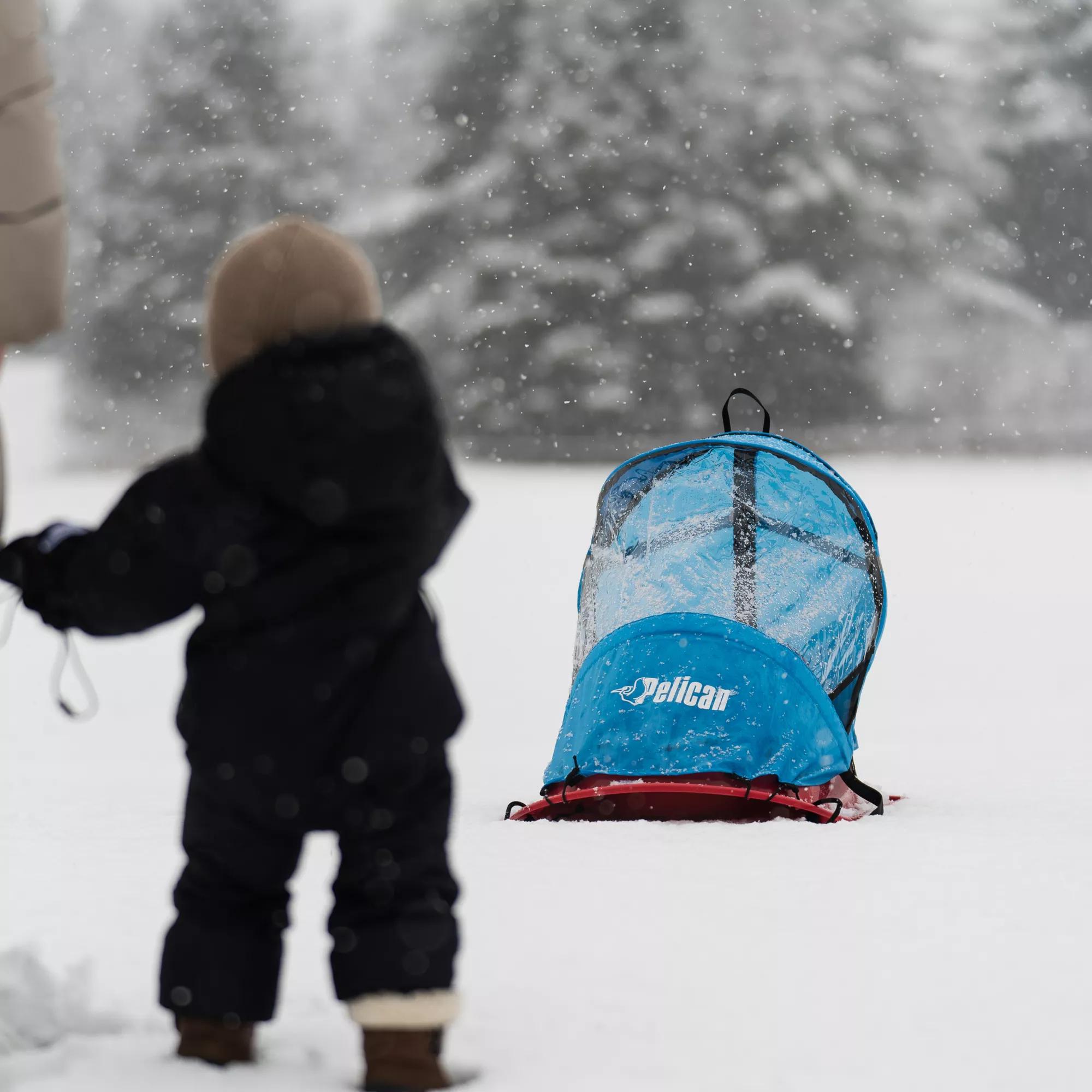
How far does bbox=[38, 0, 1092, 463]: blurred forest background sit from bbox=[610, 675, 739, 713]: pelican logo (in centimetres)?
1385

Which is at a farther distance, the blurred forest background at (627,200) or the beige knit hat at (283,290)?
the blurred forest background at (627,200)

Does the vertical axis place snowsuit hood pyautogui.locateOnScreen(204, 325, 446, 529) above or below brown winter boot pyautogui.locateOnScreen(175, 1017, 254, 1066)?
above

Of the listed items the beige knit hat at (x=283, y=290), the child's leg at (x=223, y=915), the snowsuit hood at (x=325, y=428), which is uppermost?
the beige knit hat at (x=283, y=290)

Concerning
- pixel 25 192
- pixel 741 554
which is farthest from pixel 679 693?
pixel 25 192

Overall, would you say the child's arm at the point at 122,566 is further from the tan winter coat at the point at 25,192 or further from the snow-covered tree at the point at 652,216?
the snow-covered tree at the point at 652,216

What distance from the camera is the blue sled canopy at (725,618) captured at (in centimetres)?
288

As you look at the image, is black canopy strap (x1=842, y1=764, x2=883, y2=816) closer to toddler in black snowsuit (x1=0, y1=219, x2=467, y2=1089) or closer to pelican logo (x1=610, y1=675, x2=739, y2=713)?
pelican logo (x1=610, y1=675, x2=739, y2=713)

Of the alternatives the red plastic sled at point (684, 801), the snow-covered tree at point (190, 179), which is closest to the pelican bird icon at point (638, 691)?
the red plastic sled at point (684, 801)

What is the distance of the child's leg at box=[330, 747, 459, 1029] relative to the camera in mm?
1549

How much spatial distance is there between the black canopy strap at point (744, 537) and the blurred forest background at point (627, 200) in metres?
13.5

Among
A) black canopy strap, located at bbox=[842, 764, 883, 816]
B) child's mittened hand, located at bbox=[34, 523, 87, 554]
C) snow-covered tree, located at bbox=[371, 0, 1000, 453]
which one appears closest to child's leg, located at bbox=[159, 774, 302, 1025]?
child's mittened hand, located at bbox=[34, 523, 87, 554]

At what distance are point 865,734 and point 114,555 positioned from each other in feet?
11.5

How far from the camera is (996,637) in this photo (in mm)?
6438

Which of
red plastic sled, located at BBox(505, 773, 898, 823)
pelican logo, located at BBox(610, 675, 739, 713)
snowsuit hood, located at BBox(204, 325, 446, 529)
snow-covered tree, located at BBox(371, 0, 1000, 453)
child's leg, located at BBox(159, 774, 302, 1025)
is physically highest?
snow-covered tree, located at BBox(371, 0, 1000, 453)
